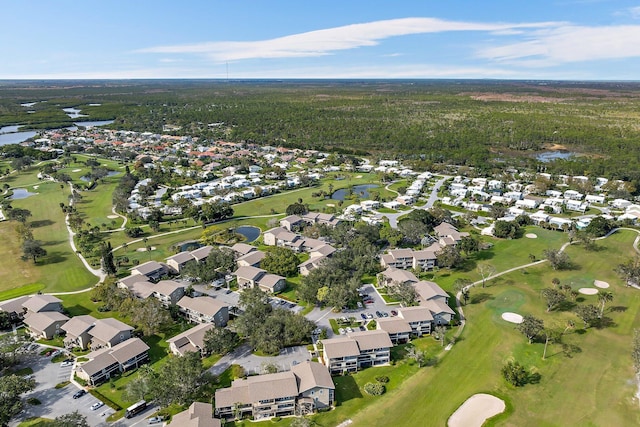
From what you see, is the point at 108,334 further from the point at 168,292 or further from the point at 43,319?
the point at 43,319

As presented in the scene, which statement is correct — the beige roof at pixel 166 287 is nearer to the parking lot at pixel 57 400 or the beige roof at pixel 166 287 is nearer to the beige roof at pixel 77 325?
the beige roof at pixel 77 325

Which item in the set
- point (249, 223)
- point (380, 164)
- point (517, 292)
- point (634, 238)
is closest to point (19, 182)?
point (249, 223)

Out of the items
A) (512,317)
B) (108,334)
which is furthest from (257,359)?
(512,317)

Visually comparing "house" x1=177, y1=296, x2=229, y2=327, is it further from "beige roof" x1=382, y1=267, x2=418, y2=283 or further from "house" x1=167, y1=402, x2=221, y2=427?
"beige roof" x1=382, y1=267, x2=418, y2=283

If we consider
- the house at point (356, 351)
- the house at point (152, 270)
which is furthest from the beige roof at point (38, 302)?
the house at point (356, 351)

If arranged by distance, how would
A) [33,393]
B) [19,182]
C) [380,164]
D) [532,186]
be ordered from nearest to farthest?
1. [33,393]
2. [532,186]
3. [19,182]
4. [380,164]

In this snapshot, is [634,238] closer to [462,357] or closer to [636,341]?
[636,341]
